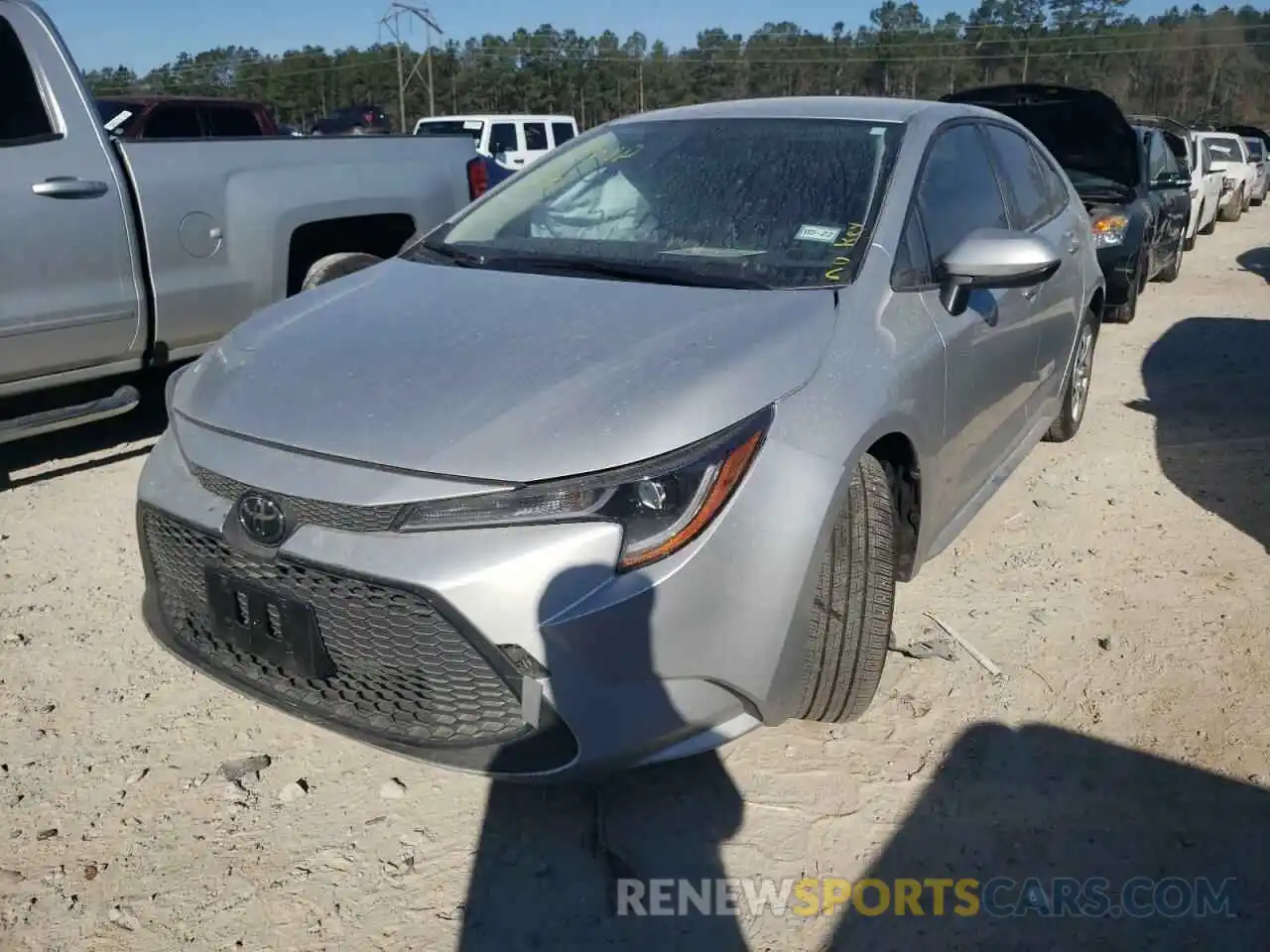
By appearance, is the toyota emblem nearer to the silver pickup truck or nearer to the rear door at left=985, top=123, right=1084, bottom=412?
the silver pickup truck

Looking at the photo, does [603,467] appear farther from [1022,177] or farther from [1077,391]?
[1077,391]

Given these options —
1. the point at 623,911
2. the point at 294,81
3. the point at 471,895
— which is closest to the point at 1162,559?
the point at 623,911

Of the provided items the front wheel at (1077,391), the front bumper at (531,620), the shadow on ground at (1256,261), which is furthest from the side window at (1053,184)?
the shadow on ground at (1256,261)

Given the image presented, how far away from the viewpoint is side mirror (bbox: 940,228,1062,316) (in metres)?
2.87

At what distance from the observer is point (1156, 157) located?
386 inches

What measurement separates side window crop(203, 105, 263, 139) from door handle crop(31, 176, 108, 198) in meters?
7.36

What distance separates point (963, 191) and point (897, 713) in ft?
5.76

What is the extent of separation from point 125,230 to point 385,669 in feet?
10.1

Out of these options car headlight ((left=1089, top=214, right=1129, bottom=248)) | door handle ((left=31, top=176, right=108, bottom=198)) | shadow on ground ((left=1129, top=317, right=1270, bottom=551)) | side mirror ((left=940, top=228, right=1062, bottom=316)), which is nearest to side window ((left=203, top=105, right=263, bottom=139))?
door handle ((left=31, top=176, right=108, bottom=198))

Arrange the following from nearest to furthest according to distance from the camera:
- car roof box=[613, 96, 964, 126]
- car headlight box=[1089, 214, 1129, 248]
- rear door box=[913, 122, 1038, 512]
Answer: rear door box=[913, 122, 1038, 512] → car roof box=[613, 96, 964, 126] → car headlight box=[1089, 214, 1129, 248]

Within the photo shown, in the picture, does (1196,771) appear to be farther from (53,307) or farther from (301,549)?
(53,307)

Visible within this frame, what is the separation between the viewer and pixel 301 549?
2141 mm

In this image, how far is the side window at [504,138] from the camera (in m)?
20.1

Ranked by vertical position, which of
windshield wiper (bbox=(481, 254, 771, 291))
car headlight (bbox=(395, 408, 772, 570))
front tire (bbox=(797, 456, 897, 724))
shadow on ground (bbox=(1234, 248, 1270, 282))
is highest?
windshield wiper (bbox=(481, 254, 771, 291))
